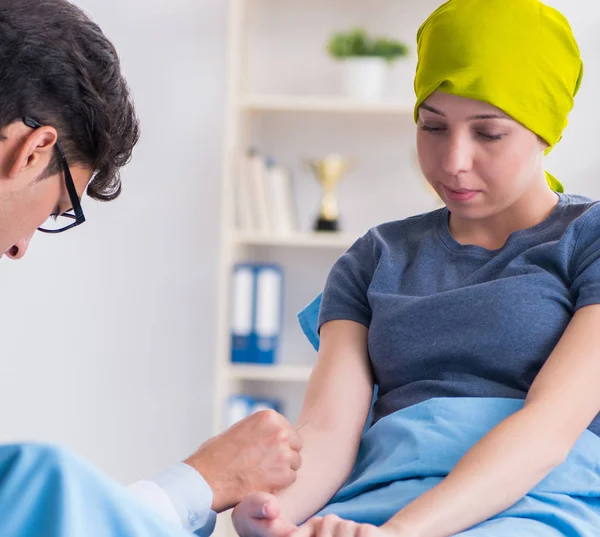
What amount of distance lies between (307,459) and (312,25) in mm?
2714

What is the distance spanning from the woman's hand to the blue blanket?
0.36 ft

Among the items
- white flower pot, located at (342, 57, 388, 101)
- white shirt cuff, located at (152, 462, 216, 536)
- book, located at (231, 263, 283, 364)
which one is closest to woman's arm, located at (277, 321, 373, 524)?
white shirt cuff, located at (152, 462, 216, 536)

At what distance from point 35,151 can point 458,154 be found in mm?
571

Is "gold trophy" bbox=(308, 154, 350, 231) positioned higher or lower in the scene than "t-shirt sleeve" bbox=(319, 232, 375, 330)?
lower

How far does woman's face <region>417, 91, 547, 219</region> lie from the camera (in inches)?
55.5

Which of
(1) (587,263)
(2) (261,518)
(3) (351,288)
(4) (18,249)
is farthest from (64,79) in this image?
(1) (587,263)

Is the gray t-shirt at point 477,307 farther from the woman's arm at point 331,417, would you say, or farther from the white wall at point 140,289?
the white wall at point 140,289

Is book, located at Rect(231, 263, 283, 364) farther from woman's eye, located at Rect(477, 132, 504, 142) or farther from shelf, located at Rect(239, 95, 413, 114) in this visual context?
woman's eye, located at Rect(477, 132, 504, 142)

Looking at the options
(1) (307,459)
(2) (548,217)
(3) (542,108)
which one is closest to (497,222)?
(2) (548,217)

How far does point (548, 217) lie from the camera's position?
146 cm

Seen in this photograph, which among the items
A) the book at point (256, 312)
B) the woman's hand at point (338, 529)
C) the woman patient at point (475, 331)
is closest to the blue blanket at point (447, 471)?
the woman patient at point (475, 331)

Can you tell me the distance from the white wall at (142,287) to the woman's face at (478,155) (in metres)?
2.44

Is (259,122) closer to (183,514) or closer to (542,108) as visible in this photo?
(542,108)

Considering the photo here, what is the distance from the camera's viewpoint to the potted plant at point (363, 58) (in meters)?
3.57
